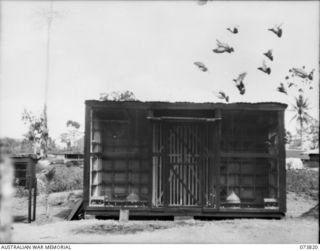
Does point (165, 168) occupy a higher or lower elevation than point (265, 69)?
lower

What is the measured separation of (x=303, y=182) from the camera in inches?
733

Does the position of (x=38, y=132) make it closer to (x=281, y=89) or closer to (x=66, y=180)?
(x=66, y=180)

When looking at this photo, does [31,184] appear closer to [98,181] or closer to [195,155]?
[98,181]

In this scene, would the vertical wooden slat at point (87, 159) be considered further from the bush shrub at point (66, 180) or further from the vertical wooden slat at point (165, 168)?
the bush shrub at point (66, 180)

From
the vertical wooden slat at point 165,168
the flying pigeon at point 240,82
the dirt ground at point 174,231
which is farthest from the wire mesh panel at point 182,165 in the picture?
the flying pigeon at point 240,82

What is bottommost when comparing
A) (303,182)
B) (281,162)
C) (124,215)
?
(124,215)

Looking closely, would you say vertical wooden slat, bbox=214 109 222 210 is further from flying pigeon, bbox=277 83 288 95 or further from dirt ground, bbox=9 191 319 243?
flying pigeon, bbox=277 83 288 95

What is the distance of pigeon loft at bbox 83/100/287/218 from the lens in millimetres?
12531

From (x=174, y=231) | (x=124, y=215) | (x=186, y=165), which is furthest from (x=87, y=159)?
(x=174, y=231)

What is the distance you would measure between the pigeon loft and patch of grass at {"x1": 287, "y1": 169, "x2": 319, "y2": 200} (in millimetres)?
3900

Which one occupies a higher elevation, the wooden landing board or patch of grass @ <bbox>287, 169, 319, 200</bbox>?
patch of grass @ <bbox>287, 169, 319, 200</bbox>

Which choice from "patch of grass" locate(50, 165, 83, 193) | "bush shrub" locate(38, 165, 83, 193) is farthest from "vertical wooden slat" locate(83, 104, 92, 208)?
"patch of grass" locate(50, 165, 83, 193)

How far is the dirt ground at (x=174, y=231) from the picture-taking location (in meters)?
10.1

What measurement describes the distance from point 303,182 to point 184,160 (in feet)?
26.2
